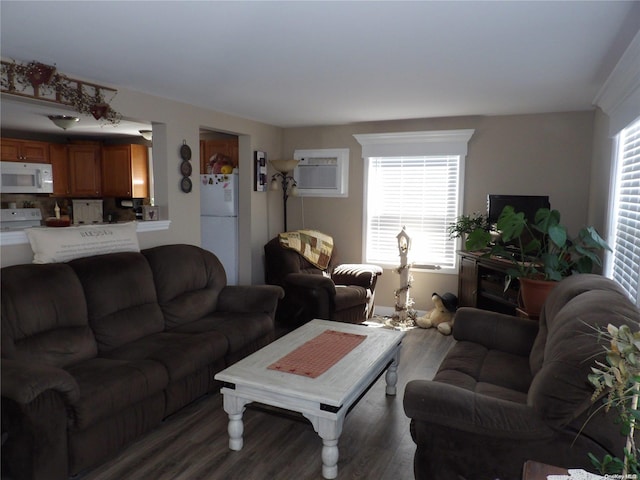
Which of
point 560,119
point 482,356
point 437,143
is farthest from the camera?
point 437,143

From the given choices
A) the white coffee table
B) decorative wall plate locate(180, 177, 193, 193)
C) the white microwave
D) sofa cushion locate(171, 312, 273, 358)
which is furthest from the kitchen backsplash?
the white coffee table

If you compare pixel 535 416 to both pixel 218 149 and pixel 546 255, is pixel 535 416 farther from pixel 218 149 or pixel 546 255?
pixel 218 149

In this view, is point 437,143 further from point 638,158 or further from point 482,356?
point 482,356

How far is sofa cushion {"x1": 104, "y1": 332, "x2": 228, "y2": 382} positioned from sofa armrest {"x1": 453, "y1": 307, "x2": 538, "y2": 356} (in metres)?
1.69

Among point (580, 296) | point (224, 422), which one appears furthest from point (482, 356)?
point (224, 422)

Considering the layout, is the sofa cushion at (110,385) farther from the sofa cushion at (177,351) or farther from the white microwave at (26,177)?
the white microwave at (26,177)

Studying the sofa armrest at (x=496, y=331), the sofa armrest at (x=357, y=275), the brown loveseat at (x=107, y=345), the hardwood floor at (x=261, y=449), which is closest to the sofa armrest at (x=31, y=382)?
the brown loveseat at (x=107, y=345)

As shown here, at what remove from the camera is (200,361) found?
2865 mm

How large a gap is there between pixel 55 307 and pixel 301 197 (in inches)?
140

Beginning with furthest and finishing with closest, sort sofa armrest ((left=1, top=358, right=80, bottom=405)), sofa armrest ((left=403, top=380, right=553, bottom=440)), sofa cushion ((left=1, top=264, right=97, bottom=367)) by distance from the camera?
1. sofa cushion ((left=1, top=264, right=97, bottom=367))
2. sofa armrest ((left=1, top=358, right=80, bottom=405))
3. sofa armrest ((left=403, top=380, right=553, bottom=440))

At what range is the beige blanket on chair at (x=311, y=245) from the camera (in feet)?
16.4

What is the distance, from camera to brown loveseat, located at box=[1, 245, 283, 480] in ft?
6.72

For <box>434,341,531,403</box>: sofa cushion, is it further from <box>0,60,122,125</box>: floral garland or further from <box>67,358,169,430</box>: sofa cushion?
<box>0,60,122,125</box>: floral garland

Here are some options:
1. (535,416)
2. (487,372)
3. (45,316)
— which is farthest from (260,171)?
(535,416)
